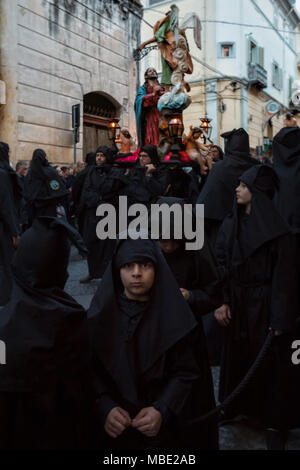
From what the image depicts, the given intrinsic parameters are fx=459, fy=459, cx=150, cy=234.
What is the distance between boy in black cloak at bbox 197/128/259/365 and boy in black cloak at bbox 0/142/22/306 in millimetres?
2662

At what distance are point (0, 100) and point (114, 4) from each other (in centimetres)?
692

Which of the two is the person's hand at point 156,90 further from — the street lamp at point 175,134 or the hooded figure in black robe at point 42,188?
the hooded figure in black robe at point 42,188

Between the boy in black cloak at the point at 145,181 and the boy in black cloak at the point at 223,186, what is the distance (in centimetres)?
264

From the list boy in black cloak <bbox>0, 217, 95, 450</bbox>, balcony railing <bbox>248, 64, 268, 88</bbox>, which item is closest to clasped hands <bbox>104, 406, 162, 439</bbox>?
boy in black cloak <bbox>0, 217, 95, 450</bbox>

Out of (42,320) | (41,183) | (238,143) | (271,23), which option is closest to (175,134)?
(41,183)

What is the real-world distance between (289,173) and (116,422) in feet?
8.88

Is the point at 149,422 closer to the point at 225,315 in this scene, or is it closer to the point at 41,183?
the point at 225,315

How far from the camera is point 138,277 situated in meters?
2.08

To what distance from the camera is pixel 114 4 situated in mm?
16047

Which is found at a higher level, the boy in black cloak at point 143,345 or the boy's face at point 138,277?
the boy's face at point 138,277

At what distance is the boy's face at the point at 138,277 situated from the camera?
2.08 m

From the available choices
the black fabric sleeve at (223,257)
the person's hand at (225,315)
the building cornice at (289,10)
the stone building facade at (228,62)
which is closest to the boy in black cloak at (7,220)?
the black fabric sleeve at (223,257)

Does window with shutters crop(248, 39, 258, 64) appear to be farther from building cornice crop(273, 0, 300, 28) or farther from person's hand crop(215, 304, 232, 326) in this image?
person's hand crop(215, 304, 232, 326)

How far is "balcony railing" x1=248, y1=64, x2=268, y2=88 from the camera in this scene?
2694 centimetres
